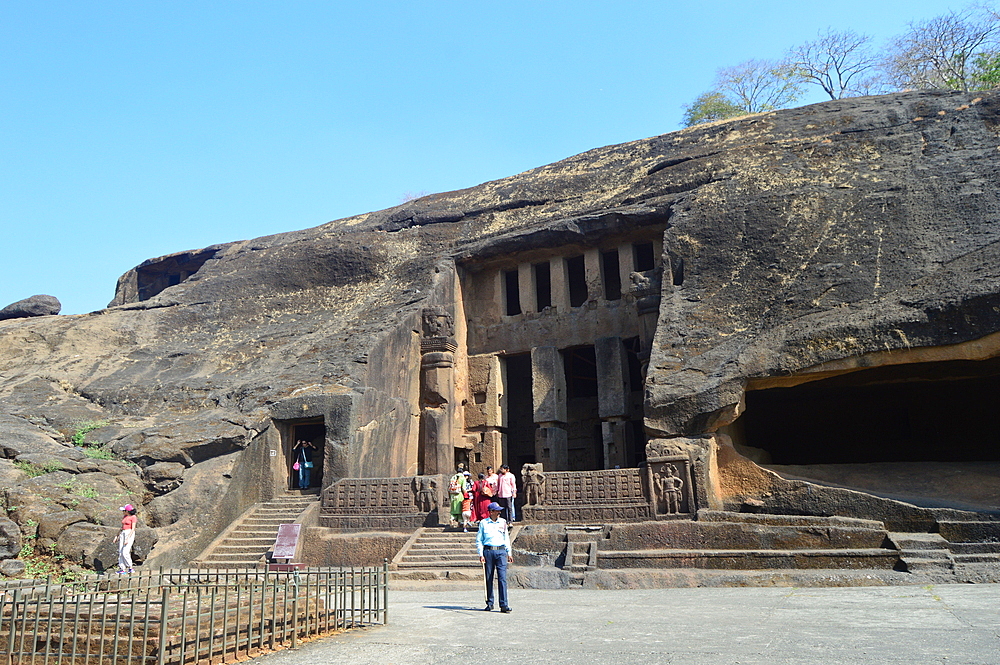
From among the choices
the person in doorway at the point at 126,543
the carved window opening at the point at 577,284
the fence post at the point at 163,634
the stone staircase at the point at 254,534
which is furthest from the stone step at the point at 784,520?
the carved window opening at the point at 577,284

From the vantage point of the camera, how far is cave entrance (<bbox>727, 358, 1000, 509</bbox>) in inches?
508

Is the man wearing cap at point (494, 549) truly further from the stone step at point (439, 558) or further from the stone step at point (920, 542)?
the stone step at point (920, 542)

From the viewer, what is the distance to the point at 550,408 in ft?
57.5

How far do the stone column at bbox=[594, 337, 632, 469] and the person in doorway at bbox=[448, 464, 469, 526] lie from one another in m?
4.26

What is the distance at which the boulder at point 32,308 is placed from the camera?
87.5ft

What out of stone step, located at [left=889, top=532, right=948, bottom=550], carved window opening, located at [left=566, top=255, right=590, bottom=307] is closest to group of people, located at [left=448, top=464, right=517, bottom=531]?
stone step, located at [left=889, top=532, right=948, bottom=550]

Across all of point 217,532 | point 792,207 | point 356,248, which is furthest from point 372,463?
point 792,207

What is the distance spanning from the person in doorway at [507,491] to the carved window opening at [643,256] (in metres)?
6.97

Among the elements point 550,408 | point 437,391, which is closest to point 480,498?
point 437,391

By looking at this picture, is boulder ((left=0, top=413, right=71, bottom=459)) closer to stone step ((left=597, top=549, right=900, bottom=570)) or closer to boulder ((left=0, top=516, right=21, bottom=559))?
boulder ((left=0, top=516, right=21, bottom=559))

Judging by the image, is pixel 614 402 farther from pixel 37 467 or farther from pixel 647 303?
pixel 37 467

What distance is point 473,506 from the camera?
1277 centimetres

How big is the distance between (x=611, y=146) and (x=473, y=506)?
1198 cm

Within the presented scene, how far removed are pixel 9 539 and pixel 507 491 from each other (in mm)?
7669
